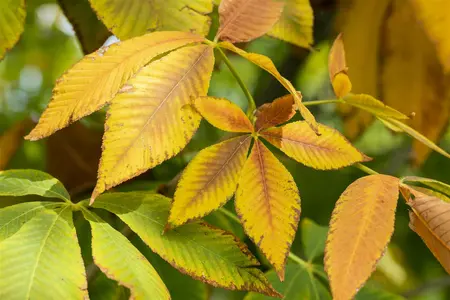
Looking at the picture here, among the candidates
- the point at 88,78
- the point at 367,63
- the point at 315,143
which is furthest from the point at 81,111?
the point at 367,63

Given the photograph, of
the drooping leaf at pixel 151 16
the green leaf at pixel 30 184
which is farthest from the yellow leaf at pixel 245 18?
the green leaf at pixel 30 184

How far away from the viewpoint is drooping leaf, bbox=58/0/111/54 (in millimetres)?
517

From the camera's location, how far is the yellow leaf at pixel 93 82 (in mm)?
319

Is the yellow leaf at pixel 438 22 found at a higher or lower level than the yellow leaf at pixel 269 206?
higher

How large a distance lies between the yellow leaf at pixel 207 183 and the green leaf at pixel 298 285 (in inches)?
5.6

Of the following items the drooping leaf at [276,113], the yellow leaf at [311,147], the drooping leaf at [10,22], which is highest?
the drooping leaf at [10,22]

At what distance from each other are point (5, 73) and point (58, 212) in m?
0.89

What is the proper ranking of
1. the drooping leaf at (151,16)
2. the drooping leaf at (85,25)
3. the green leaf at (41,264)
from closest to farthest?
1. the green leaf at (41,264)
2. the drooping leaf at (151,16)
3. the drooping leaf at (85,25)

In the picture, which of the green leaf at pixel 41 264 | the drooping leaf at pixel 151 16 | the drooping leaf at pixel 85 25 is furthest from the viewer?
the drooping leaf at pixel 85 25

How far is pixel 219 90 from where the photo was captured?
1.12 meters

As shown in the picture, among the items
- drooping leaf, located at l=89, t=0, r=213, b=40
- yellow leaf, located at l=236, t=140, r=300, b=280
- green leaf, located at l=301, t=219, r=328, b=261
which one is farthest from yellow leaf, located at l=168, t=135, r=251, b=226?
green leaf, located at l=301, t=219, r=328, b=261

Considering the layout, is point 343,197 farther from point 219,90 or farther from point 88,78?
point 219,90

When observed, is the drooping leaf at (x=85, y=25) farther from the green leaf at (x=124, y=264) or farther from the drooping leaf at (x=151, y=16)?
Result: the green leaf at (x=124, y=264)

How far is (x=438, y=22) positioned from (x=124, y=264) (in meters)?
0.34
